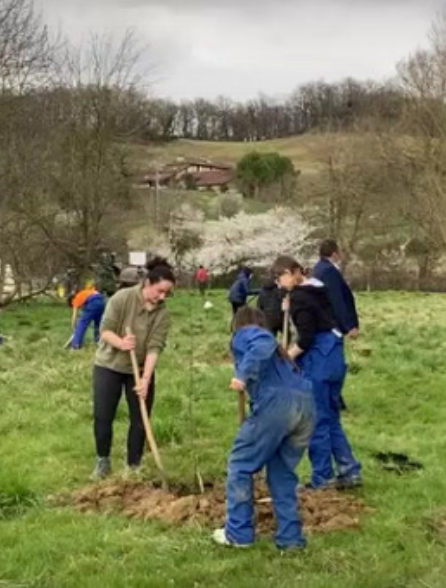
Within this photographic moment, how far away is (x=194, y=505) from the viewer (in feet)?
25.8

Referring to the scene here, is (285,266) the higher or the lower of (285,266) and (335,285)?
the higher

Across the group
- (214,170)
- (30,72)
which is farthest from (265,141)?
(30,72)

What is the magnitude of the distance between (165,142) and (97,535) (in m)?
69.8

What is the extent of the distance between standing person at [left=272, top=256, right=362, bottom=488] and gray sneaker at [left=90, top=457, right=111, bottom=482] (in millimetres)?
1868

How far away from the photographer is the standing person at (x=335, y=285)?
10219mm

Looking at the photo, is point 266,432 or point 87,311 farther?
point 87,311

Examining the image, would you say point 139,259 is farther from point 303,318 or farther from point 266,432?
point 266,432

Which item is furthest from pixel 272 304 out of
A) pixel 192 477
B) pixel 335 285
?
pixel 192 477

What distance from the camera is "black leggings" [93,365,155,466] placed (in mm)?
9156

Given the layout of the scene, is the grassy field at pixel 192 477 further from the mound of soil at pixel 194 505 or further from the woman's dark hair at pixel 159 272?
the woman's dark hair at pixel 159 272

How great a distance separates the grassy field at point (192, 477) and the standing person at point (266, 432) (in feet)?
0.63

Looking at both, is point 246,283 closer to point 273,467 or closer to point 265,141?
point 273,467

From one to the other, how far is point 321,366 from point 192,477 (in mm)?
1496

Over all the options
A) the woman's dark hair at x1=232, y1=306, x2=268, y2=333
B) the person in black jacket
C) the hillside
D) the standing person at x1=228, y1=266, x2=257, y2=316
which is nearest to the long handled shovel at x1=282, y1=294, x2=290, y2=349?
the woman's dark hair at x1=232, y1=306, x2=268, y2=333
